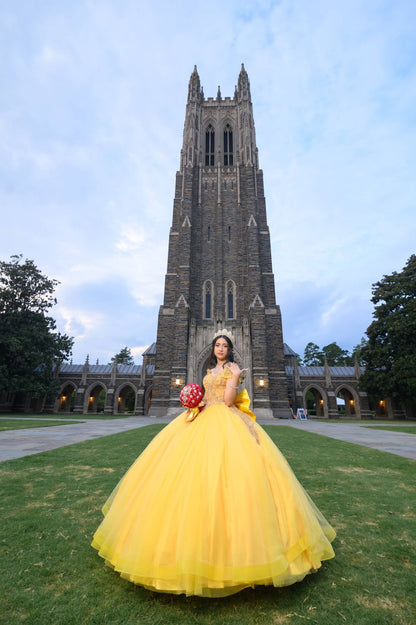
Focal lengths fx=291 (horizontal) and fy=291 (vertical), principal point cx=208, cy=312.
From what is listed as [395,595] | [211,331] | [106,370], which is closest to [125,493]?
[395,595]

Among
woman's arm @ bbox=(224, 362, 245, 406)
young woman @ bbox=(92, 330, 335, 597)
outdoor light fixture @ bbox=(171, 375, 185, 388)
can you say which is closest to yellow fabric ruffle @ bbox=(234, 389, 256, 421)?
woman's arm @ bbox=(224, 362, 245, 406)

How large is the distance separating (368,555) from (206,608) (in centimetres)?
144

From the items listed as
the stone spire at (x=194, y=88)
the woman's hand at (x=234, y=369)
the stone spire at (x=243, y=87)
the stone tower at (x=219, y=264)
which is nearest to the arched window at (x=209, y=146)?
the stone tower at (x=219, y=264)

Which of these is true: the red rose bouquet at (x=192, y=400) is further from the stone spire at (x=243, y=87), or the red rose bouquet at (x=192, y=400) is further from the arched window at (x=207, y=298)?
the stone spire at (x=243, y=87)

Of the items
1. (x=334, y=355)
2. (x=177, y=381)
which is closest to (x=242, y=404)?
(x=177, y=381)

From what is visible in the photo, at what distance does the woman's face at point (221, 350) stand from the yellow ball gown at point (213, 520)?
76 centimetres

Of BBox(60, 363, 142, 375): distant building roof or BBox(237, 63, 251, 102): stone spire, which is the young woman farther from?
BBox(237, 63, 251, 102): stone spire

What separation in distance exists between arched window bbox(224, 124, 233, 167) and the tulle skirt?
32.2 metres

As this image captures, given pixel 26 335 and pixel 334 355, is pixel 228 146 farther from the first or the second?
pixel 334 355

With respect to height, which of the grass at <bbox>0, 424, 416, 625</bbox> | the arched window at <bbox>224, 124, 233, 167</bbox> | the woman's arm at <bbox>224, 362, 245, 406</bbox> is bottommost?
the grass at <bbox>0, 424, 416, 625</bbox>

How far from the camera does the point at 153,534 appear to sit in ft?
5.88

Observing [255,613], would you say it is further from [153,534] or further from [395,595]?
[395,595]

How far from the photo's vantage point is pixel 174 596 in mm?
1815

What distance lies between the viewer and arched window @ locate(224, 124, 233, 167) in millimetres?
30656
